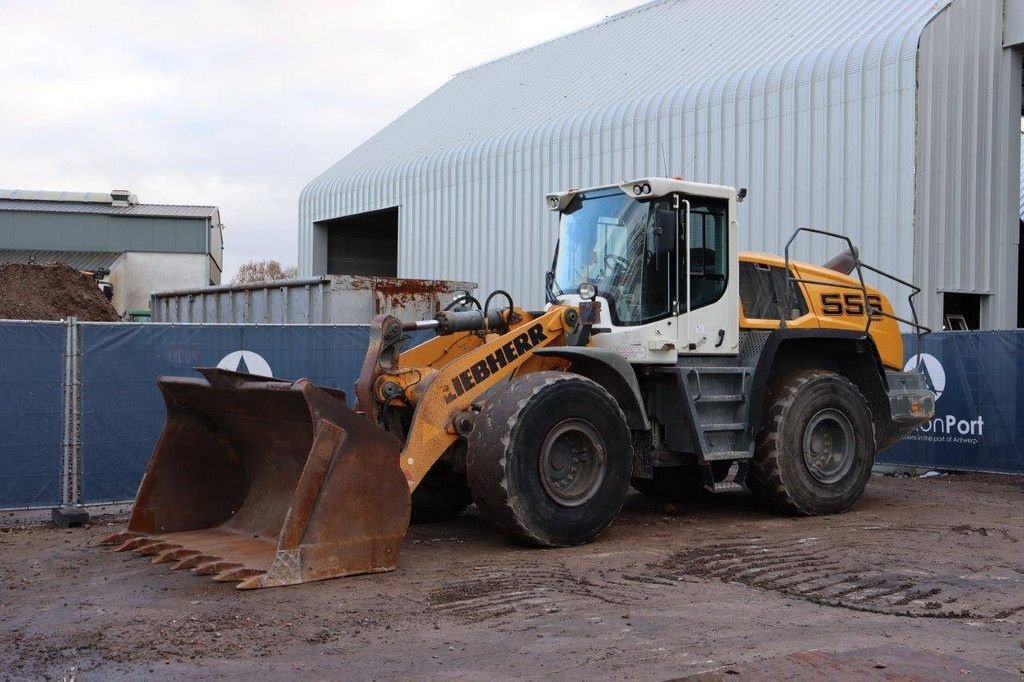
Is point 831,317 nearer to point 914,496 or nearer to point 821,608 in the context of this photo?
point 914,496

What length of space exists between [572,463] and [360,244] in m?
23.7

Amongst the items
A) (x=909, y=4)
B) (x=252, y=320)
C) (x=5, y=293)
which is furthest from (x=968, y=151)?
(x=5, y=293)

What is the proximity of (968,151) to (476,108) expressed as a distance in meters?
13.6

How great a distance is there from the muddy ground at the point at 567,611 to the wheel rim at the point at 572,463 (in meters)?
0.46

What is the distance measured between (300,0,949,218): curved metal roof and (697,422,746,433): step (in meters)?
8.50

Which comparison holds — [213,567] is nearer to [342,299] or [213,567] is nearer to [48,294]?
[342,299]

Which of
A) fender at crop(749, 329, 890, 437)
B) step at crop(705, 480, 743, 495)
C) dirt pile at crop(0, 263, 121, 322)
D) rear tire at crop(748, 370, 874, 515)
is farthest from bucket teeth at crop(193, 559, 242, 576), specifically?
dirt pile at crop(0, 263, 121, 322)

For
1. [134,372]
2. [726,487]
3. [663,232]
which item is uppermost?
[663,232]

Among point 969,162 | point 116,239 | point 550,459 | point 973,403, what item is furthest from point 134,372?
point 116,239

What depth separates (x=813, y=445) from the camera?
1048 cm

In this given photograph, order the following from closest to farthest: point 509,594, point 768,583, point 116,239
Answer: point 509,594 → point 768,583 → point 116,239

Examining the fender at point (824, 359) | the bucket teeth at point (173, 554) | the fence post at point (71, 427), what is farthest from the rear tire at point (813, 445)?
the fence post at point (71, 427)

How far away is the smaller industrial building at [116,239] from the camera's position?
5103 cm

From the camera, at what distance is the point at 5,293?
24047mm
